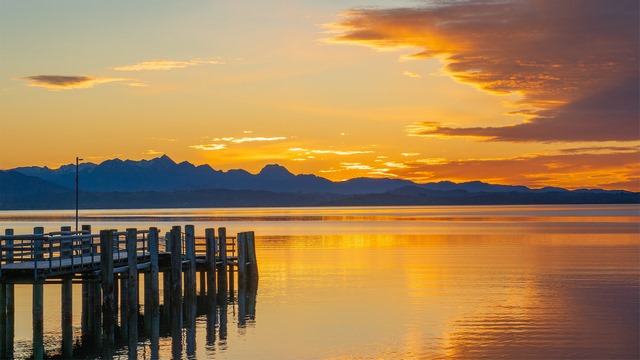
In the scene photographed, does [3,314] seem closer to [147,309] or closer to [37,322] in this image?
[37,322]

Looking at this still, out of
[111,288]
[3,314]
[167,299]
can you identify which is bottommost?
[167,299]

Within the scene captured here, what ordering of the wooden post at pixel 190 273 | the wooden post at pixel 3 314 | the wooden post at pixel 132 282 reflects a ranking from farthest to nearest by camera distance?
1. the wooden post at pixel 190 273
2. the wooden post at pixel 132 282
3. the wooden post at pixel 3 314

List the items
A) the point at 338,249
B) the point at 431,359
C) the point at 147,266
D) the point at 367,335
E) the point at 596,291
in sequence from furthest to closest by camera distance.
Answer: the point at 338,249, the point at 596,291, the point at 147,266, the point at 367,335, the point at 431,359

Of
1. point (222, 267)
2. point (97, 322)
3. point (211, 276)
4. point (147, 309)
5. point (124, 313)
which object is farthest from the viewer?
point (222, 267)

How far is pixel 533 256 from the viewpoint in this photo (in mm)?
75938

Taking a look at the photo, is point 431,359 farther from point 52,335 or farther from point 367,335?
point 52,335

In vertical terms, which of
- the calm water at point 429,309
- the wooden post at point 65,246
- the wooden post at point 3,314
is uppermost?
the wooden post at point 65,246

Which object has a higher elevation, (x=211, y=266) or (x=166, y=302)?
(x=211, y=266)

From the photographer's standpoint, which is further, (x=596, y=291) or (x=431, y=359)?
(x=596, y=291)

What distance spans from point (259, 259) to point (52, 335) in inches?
1520

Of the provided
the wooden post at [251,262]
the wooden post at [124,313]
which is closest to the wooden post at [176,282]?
the wooden post at [124,313]

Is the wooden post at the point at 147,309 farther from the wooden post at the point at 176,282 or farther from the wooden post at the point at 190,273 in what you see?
the wooden post at the point at 190,273

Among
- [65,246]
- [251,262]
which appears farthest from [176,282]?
[251,262]

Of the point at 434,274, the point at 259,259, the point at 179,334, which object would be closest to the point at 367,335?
the point at 179,334
